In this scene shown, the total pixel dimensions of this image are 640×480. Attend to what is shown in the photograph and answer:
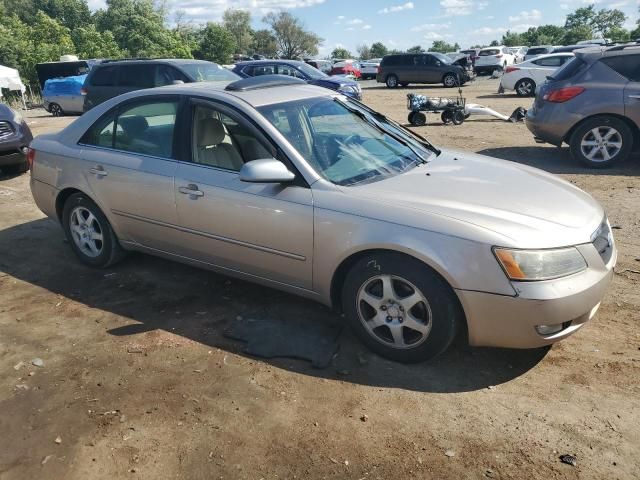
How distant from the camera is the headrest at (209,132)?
3926 mm

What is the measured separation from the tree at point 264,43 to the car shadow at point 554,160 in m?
77.8

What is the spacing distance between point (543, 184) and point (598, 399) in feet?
4.74

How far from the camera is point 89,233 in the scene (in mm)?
4758

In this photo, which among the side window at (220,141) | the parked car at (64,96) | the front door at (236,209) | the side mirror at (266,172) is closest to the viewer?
the side mirror at (266,172)

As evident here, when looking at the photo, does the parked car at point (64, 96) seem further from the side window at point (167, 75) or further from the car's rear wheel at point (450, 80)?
the car's rear wheel at point (450, 80)

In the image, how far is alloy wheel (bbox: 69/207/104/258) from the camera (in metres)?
4.70

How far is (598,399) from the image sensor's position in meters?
2.91

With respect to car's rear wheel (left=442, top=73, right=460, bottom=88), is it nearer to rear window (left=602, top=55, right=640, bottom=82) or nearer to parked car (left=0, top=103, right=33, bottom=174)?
rear window (left=602, top=55, right=640, bottom=82)

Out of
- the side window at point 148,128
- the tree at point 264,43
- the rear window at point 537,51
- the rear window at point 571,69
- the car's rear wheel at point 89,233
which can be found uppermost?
the tree at point 264,43

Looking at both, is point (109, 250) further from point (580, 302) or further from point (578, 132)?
point (578, 132)

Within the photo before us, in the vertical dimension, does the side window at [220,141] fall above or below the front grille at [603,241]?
above

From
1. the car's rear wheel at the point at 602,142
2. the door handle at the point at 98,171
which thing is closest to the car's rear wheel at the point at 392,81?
the car's rear wheel at the point at 602,142

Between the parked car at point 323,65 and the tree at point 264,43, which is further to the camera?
the tree at point 264,43

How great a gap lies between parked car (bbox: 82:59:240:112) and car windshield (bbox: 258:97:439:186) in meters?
7.18
